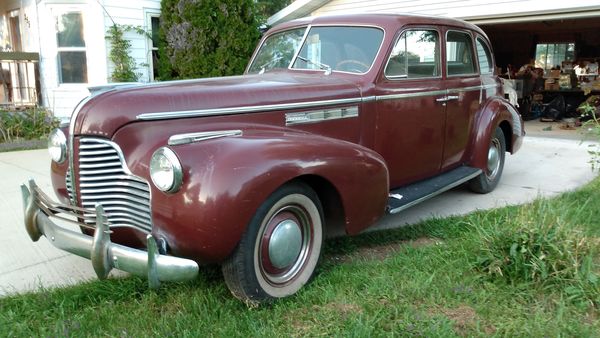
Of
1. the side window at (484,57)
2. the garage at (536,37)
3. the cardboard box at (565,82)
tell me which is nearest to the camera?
the side window at (484,57)

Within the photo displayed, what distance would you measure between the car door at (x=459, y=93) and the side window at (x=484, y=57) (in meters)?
0.20

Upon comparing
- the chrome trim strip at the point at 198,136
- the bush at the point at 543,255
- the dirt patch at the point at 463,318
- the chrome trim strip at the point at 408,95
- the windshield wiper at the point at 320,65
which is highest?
the windshield wiper at the point at 320,65

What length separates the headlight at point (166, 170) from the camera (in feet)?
8.22

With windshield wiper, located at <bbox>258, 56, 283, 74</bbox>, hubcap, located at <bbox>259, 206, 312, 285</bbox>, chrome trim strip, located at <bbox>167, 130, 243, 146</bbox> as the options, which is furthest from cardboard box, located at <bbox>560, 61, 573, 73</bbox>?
chrome trim strip, located at <bbox>167, 130, 243, 146</bbox>

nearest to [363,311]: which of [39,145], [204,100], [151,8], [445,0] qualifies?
[204,100]

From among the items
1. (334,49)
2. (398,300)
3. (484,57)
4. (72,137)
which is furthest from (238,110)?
(484,57)

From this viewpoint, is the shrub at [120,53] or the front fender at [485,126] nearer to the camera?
the front fender at [485,126]

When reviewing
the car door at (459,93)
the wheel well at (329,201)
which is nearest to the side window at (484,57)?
the car door at (459,93)

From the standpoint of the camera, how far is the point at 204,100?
9.81 feet

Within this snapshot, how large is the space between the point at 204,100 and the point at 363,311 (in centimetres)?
154

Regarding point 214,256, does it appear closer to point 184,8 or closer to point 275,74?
point 275,74

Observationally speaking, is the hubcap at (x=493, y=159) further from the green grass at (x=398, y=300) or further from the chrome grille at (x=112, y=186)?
the chrome grille at (x=112, y=186)

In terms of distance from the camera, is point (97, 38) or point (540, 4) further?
point (97, 38)

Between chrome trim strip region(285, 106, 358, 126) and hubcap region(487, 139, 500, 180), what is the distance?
2.57 meters
